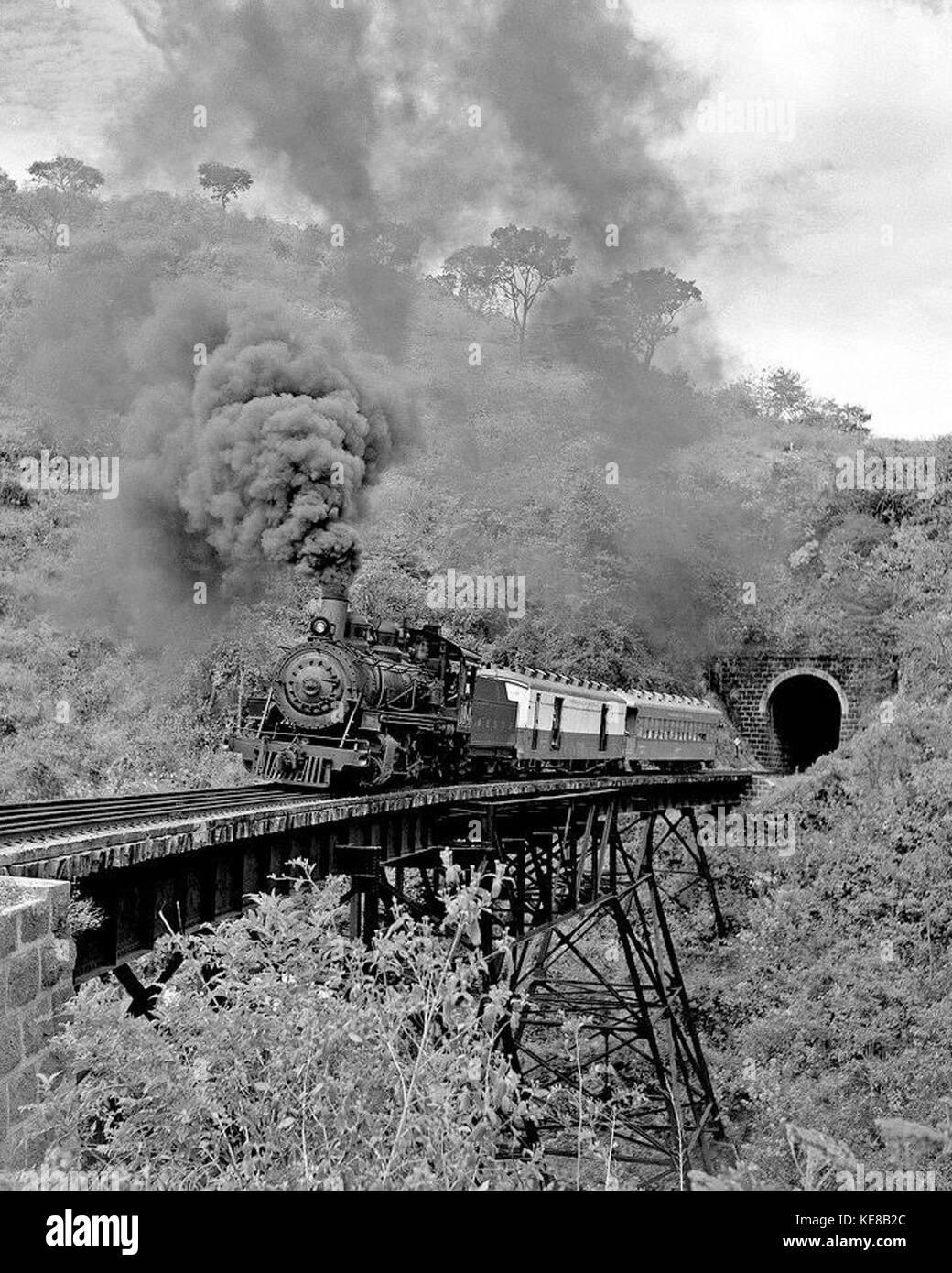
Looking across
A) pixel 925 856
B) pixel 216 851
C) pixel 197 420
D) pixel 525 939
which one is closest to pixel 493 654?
pixel 925 856

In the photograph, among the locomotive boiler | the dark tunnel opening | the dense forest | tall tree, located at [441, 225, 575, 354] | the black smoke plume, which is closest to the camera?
the locomotive boiler

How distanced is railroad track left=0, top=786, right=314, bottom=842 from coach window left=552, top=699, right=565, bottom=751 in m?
7.82

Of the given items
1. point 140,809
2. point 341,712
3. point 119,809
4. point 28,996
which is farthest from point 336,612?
point 28,996

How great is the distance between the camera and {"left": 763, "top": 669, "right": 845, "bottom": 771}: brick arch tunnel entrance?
33219 mm

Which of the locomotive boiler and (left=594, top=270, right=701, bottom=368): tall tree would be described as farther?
(left=594, top=270, right=701, bottom=368): tall tree

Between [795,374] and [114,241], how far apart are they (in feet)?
109

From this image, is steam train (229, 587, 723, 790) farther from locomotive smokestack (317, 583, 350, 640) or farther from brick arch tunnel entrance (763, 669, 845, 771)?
brick arch tunnel entrance (763, 669, 845, 771)

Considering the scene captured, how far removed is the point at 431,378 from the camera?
2178 inches

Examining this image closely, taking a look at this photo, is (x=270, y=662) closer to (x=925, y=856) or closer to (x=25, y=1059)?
(x=925, y=856)

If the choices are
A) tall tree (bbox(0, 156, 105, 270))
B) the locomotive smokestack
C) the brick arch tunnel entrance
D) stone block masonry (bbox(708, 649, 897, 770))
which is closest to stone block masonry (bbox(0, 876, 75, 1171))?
the locomotive smokestack

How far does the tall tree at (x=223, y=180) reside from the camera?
2421 inches

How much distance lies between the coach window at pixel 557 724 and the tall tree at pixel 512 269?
4062 centimetres

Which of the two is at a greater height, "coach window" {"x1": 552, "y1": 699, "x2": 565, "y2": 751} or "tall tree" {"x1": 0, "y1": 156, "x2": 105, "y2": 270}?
"tall tree" {"x1": 0, "y1": 156, "x2": 105, "y2": 270}

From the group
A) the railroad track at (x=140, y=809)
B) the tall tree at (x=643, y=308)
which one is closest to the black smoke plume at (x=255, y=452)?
the railroad track at (x=140, y=809)
